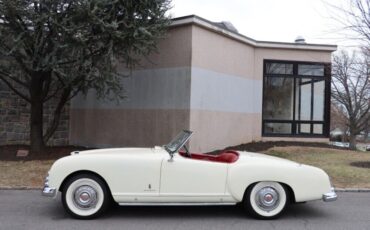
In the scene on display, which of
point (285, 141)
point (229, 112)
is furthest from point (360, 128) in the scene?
point (229, 112)

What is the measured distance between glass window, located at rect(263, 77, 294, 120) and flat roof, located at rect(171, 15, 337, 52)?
A: 50.6 inches

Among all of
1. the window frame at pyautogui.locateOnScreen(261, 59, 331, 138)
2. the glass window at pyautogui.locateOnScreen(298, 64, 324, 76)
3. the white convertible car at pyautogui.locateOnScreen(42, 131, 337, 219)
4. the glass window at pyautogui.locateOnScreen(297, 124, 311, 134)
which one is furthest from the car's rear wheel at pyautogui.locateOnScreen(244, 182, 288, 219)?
the glass window at pyautogui.locateOnScreen(298, 64, 324, 76)

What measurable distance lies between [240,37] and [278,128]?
4023 millimetres

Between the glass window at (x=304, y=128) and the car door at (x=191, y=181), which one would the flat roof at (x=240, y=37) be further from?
the car door at (x=191, y=181)

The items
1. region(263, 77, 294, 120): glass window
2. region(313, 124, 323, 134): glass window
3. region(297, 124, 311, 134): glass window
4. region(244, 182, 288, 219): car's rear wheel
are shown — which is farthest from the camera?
region(313, 124, 323, 134): glass window

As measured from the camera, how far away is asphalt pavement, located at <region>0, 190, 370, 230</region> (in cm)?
583

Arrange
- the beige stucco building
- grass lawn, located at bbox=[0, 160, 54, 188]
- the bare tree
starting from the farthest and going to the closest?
the bare tree → the beige stucco building → grass lawn, located at bbox=[0, 160, 54, 188]

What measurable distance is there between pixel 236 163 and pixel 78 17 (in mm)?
6338

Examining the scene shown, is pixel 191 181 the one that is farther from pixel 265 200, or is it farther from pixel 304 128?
pixel 304 128

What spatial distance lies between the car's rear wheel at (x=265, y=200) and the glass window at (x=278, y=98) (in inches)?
418

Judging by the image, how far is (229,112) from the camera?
48.3 ft

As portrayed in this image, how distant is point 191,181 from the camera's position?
6.16 metres

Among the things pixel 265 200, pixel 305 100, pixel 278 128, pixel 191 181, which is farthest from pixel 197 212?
pixel 305 100

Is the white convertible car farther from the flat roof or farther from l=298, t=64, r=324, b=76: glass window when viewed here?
l=298, t=64, r=324, b=76: glass window
